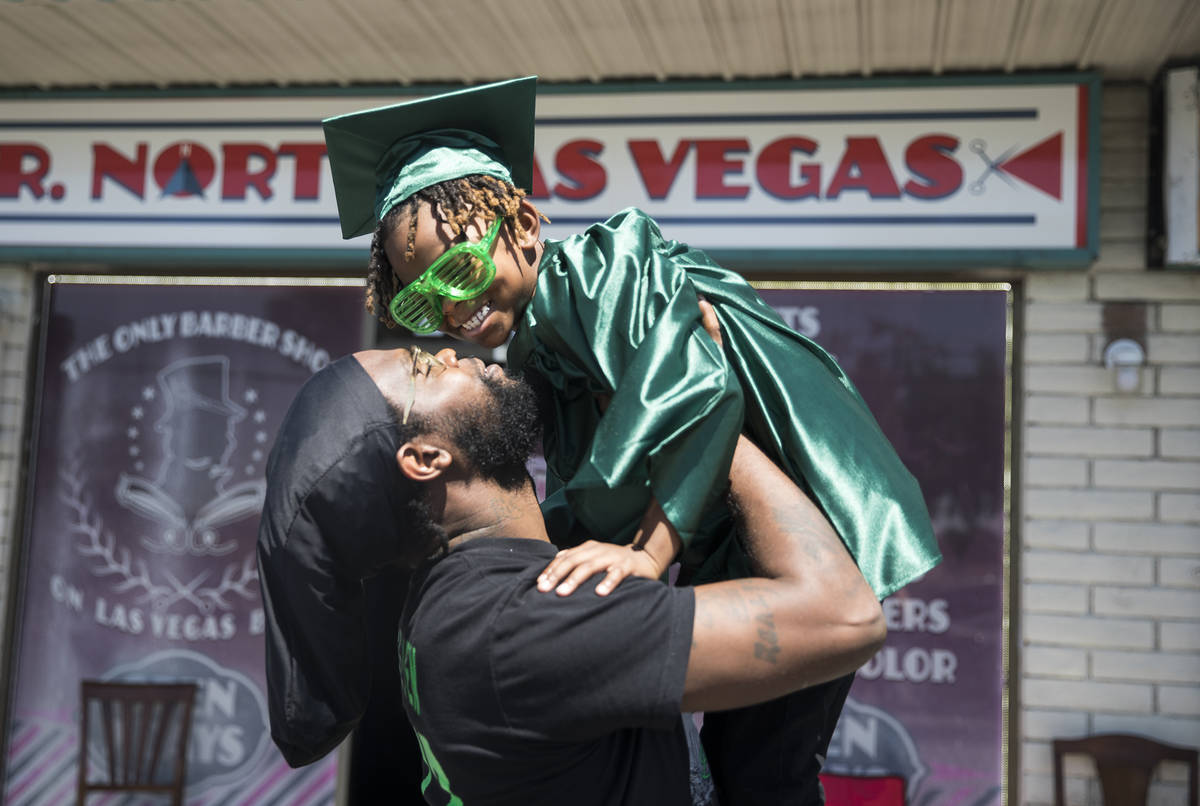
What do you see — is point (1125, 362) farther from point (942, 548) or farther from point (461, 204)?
point (461, 204)

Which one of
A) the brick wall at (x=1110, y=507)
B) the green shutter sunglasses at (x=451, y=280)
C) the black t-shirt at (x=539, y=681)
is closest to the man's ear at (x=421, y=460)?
the black t-shirt at (x=539, y=681)

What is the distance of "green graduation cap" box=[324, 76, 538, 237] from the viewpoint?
164 cm

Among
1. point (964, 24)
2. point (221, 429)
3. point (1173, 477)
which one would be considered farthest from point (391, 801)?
point (964, 24)

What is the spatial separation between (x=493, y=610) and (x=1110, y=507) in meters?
3.71

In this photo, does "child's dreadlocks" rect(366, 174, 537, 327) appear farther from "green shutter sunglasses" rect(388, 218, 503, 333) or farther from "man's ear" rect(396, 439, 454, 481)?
"man's ear" rect(396, 439, 454, 481)

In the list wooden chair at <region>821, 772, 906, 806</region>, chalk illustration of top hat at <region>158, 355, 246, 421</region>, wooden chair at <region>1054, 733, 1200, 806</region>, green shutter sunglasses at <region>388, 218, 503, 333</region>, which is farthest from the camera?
chalk illustration of top hat at <region>158, 355, 246, 421</region>

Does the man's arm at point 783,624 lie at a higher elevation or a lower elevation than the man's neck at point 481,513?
lower

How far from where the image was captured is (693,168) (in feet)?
15.2

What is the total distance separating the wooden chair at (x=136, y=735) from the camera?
4.87 metres

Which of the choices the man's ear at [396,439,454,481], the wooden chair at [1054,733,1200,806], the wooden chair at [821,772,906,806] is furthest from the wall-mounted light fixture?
the man's ear at [396,439,454,481]

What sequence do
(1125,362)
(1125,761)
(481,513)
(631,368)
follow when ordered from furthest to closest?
(1125,362), (1125,761), (481,513), (631,368)

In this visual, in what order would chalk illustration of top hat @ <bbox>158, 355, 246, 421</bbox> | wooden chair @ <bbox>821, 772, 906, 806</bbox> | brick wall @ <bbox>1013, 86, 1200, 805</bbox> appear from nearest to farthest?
brick wall @ <bbox>1013, 86, 1200, 805</bbox> → wooden chair @ <bbox>821, 772, 906, 806</bbox> → chalk illustration of top hat @ <bbox>158, 355, 246, 421</bbox>

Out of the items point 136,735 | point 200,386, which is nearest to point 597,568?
point 200,386

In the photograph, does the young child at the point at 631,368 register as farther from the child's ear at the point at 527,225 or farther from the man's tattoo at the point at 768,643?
the man's tattoo at the point at 768,643
